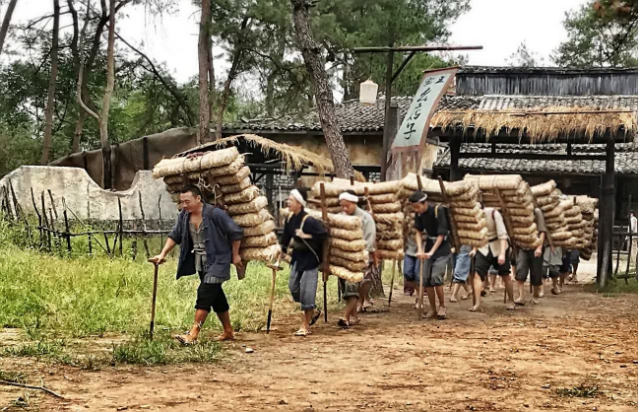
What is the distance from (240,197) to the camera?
328 inches

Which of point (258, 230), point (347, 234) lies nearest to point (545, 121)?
point (347, 234)

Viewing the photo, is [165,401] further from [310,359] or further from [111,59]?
[111,59]

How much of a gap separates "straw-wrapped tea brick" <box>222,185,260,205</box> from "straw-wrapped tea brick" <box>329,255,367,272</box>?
1588 mm

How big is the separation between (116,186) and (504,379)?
1653 centimetres

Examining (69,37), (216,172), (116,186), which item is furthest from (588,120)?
(69,37)

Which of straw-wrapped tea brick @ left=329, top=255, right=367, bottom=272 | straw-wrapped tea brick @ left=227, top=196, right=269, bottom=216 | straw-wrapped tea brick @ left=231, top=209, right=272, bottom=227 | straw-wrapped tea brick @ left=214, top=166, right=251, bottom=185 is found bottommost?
straw-wrapped tea brick @ left=329, top=255, right=367, bottom=272

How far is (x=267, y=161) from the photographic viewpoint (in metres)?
19.9

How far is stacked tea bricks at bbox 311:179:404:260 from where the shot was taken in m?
10.7

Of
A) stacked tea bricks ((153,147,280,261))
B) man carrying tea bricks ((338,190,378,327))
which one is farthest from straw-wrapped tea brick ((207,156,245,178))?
man carrying tea bricks ((338,190,378,327))

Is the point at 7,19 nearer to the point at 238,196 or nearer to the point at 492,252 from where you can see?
the point at 492,252

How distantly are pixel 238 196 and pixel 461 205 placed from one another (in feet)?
11.9

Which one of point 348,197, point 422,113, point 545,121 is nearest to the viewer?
point 348,197

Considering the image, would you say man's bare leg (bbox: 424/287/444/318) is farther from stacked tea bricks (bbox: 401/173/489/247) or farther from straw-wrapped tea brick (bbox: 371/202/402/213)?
straw-wrapped tea brick (bbox: 371/202/402/213)

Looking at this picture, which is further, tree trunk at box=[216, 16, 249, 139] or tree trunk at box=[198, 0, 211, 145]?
tree trunk at box=[216, 16, 249, 139]
